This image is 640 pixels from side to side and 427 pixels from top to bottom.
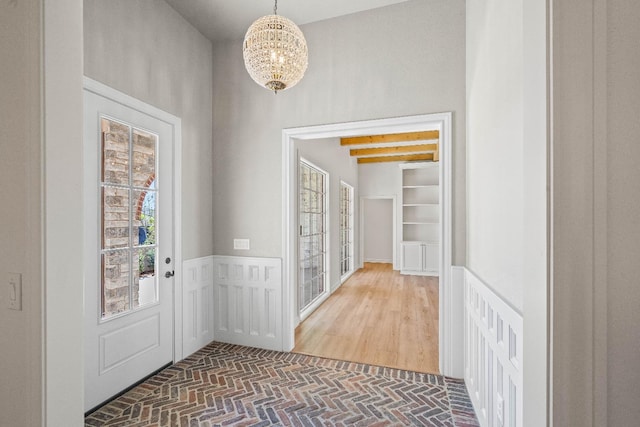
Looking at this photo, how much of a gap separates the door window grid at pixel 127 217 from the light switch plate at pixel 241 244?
2.67 ft

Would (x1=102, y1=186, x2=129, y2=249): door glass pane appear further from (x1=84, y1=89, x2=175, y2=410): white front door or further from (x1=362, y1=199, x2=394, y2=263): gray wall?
(x1=362, y1=199, x2=394, y2=263): gray wall

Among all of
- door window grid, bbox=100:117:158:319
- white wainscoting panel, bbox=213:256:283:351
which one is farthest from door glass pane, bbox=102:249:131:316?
white wainscoting panel, bbox=213:256:283:351

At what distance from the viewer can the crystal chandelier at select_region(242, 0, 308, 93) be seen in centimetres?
197

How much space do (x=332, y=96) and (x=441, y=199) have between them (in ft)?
4.68

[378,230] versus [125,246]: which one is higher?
[125,246]

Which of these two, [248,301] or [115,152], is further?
[248,301]

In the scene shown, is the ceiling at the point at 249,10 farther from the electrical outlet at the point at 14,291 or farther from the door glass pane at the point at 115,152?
the electrical outlet at the point at 14,291

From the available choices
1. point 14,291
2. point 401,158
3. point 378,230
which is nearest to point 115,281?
point 14,291

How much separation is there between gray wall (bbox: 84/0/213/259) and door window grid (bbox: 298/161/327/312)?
125 cm

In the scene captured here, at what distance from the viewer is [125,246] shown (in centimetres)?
238

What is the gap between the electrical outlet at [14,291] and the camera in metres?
1.07

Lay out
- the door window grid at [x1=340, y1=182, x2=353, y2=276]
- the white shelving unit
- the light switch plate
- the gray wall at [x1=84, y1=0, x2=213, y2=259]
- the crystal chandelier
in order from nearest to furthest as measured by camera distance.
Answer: the crystal chandelier < the gray wall at [x1=84, y1=0, x2=213, y2=259] < the light switch plate < the door window grid at [x1=340, y1=182, x2=353, y2=276] < the white shelving unit

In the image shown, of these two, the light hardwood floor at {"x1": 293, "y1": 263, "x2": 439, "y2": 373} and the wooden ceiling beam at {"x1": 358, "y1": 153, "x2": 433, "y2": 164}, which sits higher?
the wooden ceiling beam at {"x1": 358, "y1": 153, "x2": 433, "y2": 164}

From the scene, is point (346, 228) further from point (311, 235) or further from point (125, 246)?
point (125, 246)
